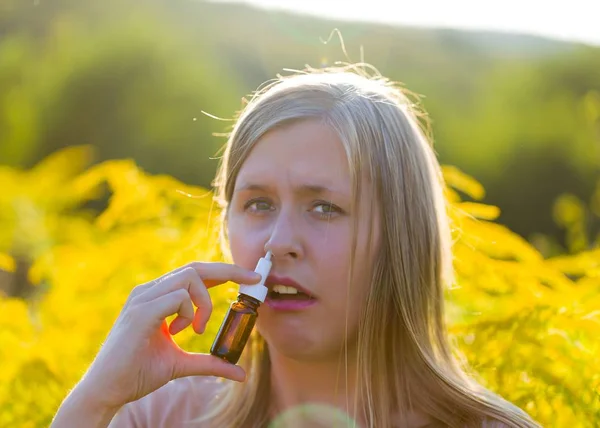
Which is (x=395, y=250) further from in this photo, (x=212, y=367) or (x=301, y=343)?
(x=212, y=367)

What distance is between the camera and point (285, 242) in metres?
2.19

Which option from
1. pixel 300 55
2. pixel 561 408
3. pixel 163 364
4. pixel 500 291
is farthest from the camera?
pixel 300 55

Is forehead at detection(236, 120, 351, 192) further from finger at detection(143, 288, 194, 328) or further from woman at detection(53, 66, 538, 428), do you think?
finger at detection(143, 288, 194, 328)

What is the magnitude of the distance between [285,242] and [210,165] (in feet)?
19.0

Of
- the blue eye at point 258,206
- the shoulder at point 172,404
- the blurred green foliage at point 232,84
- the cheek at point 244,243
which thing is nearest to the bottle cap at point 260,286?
the cheek at point 244,243

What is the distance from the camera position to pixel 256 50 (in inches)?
357

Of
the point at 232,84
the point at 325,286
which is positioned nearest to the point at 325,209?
the point at 325,286

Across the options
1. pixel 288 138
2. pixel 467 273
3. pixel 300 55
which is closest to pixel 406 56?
pixel 300 55

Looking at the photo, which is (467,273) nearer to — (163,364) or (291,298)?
(291,298)

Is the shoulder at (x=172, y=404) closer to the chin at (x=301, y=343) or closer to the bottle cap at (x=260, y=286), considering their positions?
the chin at (x=301, y=343)

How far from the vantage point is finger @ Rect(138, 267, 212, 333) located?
86.0 inches

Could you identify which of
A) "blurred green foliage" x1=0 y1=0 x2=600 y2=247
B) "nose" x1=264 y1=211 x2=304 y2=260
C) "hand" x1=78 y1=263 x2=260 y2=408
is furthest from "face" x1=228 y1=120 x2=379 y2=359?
"blurred green foliage" x1=0 y1=0 x2=600 y2=247

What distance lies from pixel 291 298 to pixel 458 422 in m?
0.60

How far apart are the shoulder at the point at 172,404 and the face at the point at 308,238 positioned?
0.55 m
